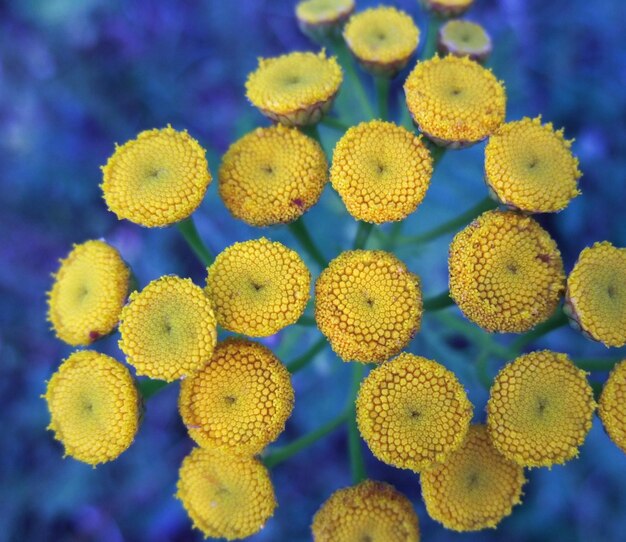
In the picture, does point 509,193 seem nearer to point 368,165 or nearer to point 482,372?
point 368,165

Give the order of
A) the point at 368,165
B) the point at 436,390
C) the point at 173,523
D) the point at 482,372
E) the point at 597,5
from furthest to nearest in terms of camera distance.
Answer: the point at 597,5
the point at 173,523
the point at 482,372
the point at 368,165
the point at 436,390

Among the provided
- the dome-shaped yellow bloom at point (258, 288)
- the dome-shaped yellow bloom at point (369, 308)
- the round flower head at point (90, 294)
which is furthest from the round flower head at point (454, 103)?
the round flower head at point (90, 294)

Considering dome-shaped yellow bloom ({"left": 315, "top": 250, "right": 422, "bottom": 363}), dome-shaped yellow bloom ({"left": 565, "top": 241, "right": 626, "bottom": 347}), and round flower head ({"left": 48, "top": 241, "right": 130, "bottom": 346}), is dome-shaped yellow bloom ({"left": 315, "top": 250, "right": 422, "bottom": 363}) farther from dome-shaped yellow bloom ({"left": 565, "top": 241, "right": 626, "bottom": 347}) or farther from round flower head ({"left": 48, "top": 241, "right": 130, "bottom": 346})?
round flower head ({"left": 48, "top": 241, "right": 130, "bottom": 346})

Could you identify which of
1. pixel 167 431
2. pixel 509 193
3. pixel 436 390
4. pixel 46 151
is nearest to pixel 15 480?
pixel 167 431

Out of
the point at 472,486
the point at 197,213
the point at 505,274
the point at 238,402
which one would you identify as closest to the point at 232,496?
the point at 238,402

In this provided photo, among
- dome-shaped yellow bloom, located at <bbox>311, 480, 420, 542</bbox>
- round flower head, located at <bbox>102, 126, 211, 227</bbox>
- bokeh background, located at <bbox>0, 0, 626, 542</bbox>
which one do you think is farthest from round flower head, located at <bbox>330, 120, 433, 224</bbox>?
bokeh background, located at <bbox>0, 0, 626, 542</bbox>

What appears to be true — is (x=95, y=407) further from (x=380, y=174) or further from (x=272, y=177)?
(x=380, y=174)
